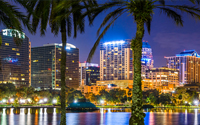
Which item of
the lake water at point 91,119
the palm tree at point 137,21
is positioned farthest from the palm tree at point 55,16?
the lake water at point 91,119

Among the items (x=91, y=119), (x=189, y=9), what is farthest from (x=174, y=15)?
(x=91, y=119)

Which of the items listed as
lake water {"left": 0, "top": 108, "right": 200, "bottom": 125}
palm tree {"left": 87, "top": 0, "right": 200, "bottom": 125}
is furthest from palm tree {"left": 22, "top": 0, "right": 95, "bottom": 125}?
lake water {"left": 0, "top": 108, "right": 200, "bottom": 125}

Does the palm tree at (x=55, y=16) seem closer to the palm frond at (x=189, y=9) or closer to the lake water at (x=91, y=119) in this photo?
the palm frond at (x=189, y=9)

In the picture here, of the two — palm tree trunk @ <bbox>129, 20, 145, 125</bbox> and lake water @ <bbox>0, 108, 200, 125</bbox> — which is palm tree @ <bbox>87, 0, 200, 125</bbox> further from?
lake water @ <bbox>0, 108, 200, 125</bbox>

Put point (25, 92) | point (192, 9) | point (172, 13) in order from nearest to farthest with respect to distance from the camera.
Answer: point (192, 9)
point (172, 13)
point (25, 92)

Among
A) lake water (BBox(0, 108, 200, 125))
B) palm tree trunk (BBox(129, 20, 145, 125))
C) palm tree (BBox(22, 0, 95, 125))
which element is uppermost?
palm tree (BBox(22, 0, 95, 125))

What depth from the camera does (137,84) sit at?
20.0 meters

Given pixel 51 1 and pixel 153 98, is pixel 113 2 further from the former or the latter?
pixel 153 98

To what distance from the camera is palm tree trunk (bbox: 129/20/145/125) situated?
1981cm

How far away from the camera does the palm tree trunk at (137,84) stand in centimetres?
1981

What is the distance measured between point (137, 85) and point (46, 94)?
162 m

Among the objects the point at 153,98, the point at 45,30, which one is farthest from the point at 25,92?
the point at 45,30

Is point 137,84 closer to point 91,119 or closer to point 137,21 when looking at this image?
point 137,21

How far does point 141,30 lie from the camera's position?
2056 cm
